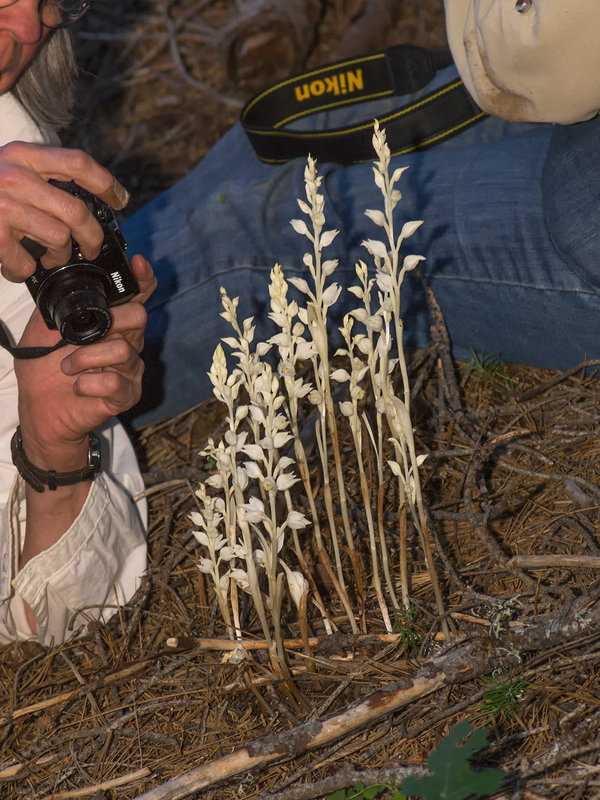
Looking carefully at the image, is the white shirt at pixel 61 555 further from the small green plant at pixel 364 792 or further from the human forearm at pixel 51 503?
the small green plant at pixel 364 792

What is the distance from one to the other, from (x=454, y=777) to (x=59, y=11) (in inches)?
84.4

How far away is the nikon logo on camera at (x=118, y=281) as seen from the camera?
193 centimetres

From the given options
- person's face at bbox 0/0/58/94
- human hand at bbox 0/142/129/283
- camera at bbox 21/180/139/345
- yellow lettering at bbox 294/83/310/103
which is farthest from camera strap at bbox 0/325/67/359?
yellow lettering at bbox 294/83/310/103

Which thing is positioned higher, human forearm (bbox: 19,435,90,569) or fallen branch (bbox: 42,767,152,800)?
human forearm (bbox: 19,435,90,569)

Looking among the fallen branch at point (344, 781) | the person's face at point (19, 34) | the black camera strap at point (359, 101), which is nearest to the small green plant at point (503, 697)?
the fallen branch at point (344, 781)

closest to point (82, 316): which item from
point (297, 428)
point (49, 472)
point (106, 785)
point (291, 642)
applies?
point (49, 472)

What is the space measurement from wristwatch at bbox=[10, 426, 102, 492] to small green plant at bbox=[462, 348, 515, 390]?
41.1 inches

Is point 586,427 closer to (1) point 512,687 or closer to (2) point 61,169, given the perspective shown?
(1) point 512,687

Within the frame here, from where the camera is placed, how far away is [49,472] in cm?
204

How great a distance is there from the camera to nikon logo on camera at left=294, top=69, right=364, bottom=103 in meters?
2.91

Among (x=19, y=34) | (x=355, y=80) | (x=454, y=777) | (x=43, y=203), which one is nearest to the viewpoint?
(x=454, y=777)

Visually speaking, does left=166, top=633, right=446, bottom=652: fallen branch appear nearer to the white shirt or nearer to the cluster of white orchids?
the cluster of white orchids

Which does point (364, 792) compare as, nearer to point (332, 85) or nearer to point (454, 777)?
point (454, 777)

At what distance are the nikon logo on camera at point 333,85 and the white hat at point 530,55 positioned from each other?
2.90 feet
